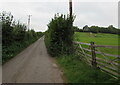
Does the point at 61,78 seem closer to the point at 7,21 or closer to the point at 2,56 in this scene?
the point at 2,56

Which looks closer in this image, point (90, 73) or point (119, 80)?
point (119, 80)

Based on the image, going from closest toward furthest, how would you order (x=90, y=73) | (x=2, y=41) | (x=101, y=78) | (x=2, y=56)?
1. (x=101, y=78)
2. (x=90, y=73)
3. (x=2, y=56)
4. (x=2, y=41)

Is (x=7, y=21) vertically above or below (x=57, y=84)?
above

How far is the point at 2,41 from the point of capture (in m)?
12.2

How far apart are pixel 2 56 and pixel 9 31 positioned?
323 cm

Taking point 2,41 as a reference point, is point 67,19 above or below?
above

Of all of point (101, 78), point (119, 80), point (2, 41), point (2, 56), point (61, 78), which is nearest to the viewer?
point (119, 80)

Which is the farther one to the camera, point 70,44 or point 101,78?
point 70,44

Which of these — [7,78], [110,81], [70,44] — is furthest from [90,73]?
[70,44]

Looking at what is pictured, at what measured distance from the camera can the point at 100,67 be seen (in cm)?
645

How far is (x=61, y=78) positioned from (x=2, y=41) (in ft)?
26.7

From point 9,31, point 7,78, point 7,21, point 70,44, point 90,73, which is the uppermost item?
point 7,21

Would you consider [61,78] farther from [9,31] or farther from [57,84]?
[9,31]

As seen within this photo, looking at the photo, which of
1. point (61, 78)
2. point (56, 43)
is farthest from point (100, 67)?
point (56, 43)
